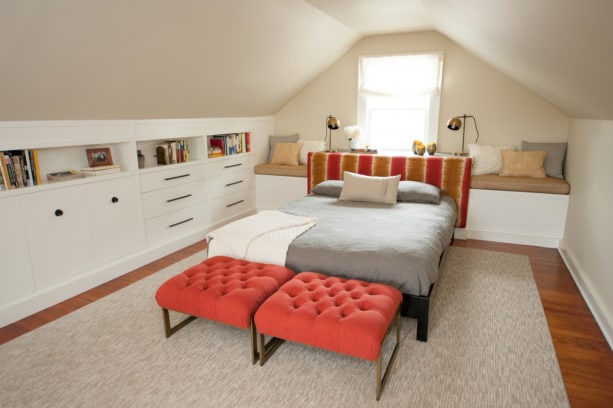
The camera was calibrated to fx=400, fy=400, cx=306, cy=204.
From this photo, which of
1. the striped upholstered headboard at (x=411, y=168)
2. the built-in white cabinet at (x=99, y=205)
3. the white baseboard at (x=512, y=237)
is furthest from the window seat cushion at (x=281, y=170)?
the white baseboard at (x=512, y=237)

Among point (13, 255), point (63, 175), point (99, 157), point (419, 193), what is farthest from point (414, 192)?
point (13, 255)

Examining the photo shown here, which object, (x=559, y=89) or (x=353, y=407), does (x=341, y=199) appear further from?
(x=353, y=407)

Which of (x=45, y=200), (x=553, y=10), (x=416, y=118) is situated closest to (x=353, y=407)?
(x=553, y=10)

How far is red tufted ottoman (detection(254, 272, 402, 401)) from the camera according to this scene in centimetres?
175

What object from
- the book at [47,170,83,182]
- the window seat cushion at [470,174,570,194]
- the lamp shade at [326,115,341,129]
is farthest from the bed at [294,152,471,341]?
the book at [47,170,83,182]

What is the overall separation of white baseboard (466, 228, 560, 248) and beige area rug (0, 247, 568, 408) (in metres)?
1.32

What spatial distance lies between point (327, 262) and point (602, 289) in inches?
67.9

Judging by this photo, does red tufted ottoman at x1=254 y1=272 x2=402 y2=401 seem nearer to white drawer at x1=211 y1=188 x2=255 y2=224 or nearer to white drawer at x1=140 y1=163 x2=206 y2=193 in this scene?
white drawer at x1=140 y1=163 x2=206 y2=193

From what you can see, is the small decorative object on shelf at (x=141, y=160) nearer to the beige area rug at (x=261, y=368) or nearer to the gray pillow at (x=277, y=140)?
the beige area rug at (x=261, y=368)

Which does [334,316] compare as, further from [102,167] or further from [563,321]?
[102,167]

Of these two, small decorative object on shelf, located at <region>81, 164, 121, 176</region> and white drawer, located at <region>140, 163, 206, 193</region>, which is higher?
small decorative object on shelf, located at <region>81, 164, 121, 176</region>

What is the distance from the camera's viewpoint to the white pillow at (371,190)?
355 centimetres

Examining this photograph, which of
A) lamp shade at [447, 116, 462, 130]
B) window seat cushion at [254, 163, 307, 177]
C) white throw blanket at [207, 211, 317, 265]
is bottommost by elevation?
white throw blanket at [207, 211, 317, 265]

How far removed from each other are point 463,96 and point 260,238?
118 inches
